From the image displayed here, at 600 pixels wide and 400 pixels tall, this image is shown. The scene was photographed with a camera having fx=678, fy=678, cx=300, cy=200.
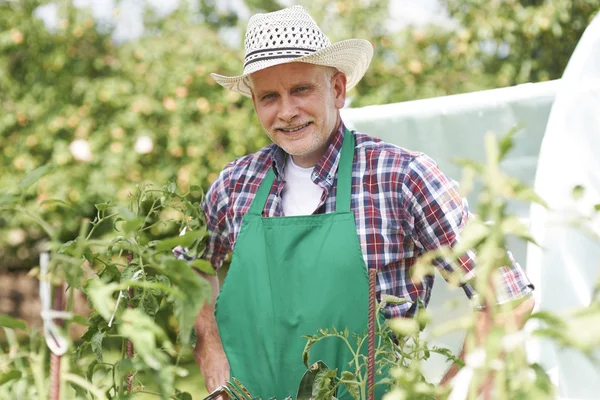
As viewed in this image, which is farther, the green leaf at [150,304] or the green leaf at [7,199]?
the green leaf at [150,304]

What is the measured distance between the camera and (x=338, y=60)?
168 centimetres

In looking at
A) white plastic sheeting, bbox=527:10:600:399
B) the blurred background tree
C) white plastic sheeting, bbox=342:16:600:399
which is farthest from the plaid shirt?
the blurred background tree

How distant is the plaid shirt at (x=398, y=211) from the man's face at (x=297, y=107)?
0.05 metres

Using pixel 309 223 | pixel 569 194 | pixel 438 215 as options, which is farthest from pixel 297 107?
pixel 569 194

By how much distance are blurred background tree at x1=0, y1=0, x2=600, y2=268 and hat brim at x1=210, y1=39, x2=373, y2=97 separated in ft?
5.68

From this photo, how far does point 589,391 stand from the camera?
1736 mm

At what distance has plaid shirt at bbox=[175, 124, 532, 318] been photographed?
1487mm

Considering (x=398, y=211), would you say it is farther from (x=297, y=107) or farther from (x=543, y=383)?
(x=543, y=383)

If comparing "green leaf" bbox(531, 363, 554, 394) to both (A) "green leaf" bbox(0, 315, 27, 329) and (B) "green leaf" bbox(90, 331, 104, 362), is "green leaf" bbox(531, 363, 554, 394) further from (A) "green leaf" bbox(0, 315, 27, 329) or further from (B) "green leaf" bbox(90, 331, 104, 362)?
(B) "green leaf" bbox(90, 331, 104, 362)

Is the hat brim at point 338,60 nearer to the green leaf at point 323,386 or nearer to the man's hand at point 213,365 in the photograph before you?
the man's hand at point 213,365

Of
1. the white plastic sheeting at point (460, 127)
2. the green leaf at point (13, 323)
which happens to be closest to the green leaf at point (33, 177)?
the green leaf at point (13, 323)

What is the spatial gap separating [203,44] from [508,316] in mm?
3527

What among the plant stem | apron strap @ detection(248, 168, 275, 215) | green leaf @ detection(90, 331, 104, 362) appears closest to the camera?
the plant stem

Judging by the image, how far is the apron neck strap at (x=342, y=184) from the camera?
1557 millimetres
